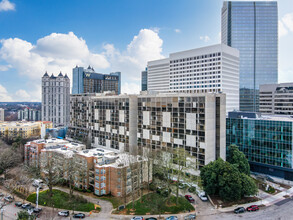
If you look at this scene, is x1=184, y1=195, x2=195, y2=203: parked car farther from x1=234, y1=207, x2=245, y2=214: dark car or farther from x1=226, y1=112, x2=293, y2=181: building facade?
x1=226, y1=112, x2=293, y2=181: building facade

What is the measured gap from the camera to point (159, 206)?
37.5m

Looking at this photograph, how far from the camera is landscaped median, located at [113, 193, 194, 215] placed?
37.9m

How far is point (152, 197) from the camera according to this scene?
144 feet

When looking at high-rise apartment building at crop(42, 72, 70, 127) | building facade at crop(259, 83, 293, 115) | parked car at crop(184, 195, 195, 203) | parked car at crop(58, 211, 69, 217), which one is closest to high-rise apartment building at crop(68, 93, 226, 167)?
parked car at crop(184, 195, 195, 203)

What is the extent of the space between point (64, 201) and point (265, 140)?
54.4 meters

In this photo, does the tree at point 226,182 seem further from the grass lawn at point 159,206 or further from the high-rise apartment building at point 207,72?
the high-rise apartment building at point 207,72

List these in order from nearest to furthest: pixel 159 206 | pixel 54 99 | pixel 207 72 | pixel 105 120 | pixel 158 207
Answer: pixel 159 206, pixel 158 207, pixel 105 120, pixel 207 72, pixel 54 99

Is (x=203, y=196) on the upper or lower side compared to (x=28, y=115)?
lower

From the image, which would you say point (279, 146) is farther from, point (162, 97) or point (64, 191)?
point (64, 191)

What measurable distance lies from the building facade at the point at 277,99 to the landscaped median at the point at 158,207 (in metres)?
82.7

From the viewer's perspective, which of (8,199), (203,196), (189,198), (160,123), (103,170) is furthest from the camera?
(160,123)

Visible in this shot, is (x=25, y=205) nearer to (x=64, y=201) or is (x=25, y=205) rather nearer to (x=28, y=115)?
(x=64, y=201)

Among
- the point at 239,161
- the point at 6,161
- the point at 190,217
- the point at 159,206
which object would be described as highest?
the point at 239,161

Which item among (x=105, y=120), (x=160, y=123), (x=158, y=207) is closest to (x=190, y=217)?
(x=158, y=207)
